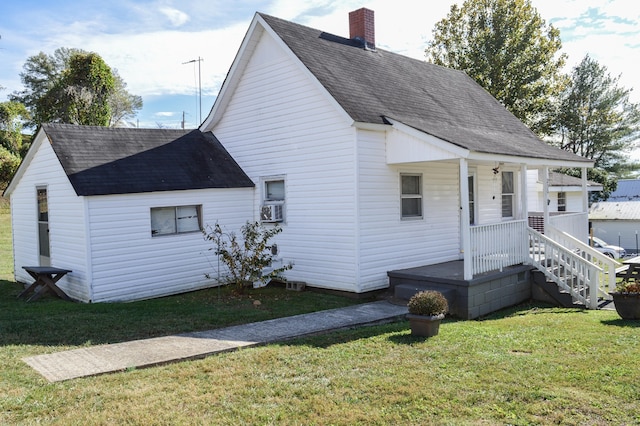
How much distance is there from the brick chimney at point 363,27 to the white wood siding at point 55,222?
899 centimetres

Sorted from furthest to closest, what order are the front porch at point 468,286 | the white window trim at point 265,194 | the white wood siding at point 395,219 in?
1. the white window trim at point 265,194
2. the white wood siding at point 395,219
3. the front porch at point 468,286

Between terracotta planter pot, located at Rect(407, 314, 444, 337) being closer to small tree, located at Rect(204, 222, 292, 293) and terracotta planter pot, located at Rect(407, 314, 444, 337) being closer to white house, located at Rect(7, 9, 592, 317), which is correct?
white house, located at Rect(7, 9, 592, 317)

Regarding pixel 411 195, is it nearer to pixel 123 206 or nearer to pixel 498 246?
pixel 498 246

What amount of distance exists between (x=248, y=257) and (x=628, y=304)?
763cm

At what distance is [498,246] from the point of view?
A: 11438mm

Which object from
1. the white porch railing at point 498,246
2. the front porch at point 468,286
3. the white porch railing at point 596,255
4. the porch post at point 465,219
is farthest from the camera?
the white porch railing at point 596,255

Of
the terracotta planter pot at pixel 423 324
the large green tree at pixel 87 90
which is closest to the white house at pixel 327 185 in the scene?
the terracotta planter pot at pixel 423 324

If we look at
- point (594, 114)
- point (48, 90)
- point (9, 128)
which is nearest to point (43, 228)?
point (9, 128)

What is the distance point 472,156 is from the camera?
1017 cm

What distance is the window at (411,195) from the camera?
12.4 m

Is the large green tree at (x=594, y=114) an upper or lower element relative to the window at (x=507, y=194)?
upper

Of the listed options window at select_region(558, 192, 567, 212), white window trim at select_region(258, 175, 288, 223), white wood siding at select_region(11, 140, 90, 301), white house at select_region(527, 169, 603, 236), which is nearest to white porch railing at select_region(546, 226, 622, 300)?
white window trim at select_region(258, 175, 288, 223)

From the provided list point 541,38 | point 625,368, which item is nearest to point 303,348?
point 625,368

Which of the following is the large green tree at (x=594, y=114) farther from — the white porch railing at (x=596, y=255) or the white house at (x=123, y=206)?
the white house at (x=123, y=206)
